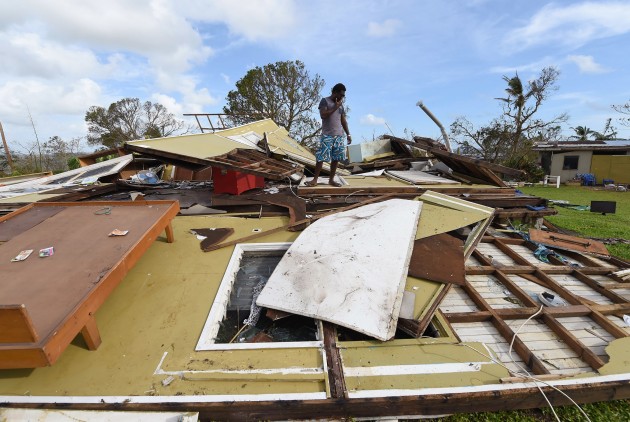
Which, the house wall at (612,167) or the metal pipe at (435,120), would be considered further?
the house wall at (612,167)

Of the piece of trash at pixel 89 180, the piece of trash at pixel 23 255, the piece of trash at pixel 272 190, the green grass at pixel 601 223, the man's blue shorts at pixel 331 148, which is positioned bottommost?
the green grass at pixel 601 223

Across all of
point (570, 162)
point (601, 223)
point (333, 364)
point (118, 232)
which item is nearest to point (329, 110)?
point (118, 232)

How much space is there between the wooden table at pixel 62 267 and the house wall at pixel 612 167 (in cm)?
2450

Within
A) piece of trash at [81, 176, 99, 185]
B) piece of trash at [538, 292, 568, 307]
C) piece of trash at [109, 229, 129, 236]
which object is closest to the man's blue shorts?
piece of trash at [109, 229, 129, 236]

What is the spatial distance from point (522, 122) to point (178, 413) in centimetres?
2579

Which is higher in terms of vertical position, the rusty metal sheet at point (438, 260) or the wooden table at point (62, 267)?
the wooden table at point (62, 267)

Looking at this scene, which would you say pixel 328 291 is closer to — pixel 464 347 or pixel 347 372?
pixel 347 372

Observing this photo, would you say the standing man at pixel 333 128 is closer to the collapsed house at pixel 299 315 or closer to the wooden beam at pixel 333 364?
the collapsed house at pixel 299 315

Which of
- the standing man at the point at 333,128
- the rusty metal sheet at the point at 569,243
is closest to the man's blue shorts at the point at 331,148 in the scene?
the standing man at the point at 333,128

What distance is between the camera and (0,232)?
9.84 feet

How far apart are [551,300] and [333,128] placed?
3.92 meters

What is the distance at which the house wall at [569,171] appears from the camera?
19281mm

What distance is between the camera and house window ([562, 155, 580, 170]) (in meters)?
19.5

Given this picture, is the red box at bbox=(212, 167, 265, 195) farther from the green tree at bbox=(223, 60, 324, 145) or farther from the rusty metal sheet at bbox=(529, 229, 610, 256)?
the green tree at bbox=(223, 60, 324, 145)
